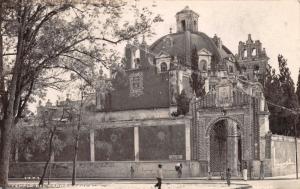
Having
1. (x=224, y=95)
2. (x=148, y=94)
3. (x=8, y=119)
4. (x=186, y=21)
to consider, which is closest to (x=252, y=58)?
(x=186, y=21)

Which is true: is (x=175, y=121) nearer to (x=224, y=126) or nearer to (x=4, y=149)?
(x=224, y=126)

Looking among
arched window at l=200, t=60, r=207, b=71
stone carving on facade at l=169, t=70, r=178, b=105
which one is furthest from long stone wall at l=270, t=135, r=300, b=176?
arched window at l=200, t=60, r=207, b=71

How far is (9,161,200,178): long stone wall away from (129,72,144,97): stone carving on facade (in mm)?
10291

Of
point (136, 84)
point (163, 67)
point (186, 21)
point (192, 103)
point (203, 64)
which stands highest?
point (186, 21)

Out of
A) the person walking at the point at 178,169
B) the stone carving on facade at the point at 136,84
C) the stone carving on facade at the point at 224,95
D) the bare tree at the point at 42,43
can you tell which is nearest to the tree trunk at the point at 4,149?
the bare tree at the point at 42,43

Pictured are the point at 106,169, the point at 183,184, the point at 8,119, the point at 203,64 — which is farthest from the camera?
the point at 203,64

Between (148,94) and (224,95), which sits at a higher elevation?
(148,94)

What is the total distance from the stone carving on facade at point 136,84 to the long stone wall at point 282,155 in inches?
631

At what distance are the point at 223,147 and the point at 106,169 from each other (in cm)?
1001

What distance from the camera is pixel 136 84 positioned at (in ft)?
178

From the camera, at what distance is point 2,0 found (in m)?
20.6

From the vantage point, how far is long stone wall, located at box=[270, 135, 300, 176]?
1559 inches

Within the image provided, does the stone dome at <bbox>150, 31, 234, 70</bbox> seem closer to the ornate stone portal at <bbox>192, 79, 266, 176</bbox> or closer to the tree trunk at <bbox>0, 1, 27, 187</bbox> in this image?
the ornate stone portal at <bbox>192, 79, 266, 176</bbox>

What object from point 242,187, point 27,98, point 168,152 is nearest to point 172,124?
point 168,152
